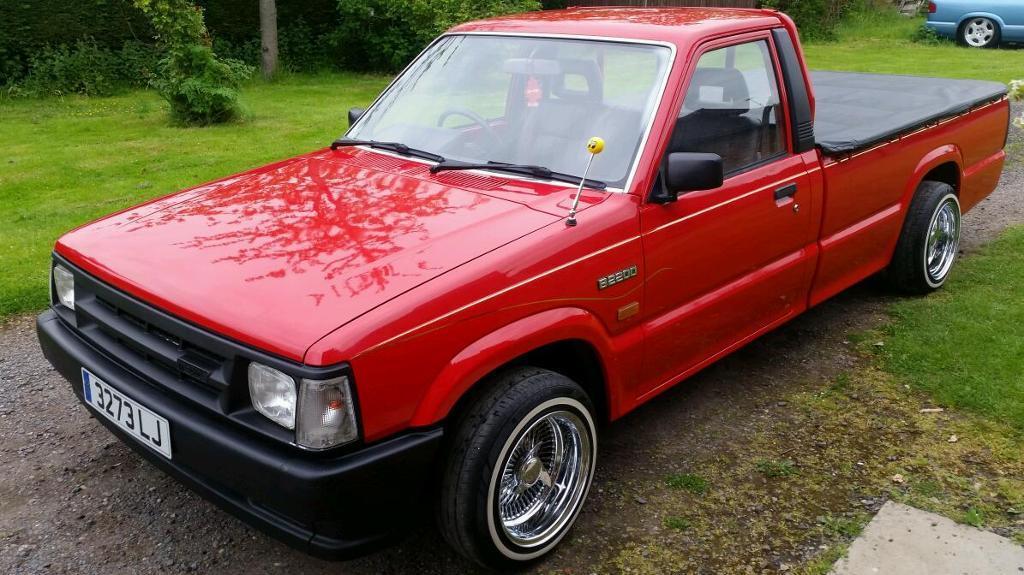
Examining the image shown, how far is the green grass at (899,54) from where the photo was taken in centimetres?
1354

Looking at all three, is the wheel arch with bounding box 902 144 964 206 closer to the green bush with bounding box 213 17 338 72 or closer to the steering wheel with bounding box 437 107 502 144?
the steering wheel with bounding box 437 107 502 144

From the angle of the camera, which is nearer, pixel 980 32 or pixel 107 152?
pixel 107 152

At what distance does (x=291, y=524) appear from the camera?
2504mm

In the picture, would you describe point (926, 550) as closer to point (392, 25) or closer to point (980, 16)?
point (392, 25)

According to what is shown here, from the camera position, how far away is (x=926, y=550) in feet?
10.0

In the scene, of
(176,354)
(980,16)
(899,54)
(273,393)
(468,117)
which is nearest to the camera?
(273,393)

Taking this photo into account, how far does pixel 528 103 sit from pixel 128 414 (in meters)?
2.00

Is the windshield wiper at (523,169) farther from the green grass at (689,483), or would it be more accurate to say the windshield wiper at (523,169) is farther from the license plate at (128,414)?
the license plate at (128,414)

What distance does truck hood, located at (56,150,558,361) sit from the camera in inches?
99.1

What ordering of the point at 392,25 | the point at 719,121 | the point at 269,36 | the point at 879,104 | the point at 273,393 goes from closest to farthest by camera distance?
the point at 273,393 → the point at 719,121 → the point at 879,104 → the point at 269,36 → the point at 392,25

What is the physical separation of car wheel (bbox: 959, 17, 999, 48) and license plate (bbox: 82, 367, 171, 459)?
18286 mm

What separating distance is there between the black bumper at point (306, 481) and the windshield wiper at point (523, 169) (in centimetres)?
122

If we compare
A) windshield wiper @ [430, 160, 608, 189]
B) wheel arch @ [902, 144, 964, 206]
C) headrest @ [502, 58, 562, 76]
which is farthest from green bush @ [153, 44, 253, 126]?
wheel arch @ [902, 144, 964, 206]

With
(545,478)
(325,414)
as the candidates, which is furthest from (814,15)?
(325,414)
